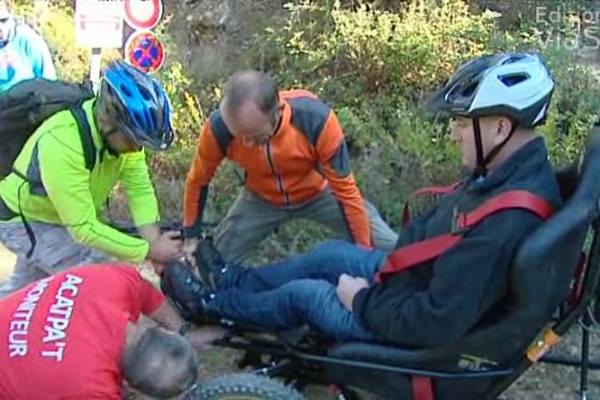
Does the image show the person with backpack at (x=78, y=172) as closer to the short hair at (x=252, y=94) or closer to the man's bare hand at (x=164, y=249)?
the man's bare hand at (x=164, y=249)

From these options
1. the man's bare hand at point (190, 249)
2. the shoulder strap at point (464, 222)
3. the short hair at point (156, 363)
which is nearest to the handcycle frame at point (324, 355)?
the shoulder strap at point (464, 222)

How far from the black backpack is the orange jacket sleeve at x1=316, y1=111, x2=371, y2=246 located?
107cm

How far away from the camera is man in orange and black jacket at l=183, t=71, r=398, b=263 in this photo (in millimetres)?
4176

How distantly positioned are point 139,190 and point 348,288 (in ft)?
3.69

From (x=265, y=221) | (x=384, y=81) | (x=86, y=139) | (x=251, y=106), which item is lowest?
(x=384, y=81)

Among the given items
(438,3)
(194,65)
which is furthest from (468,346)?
(194,65)

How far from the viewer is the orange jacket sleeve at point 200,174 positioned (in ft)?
15.0

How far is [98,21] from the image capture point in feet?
23.4

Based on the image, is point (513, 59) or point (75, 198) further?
point (75, 198)

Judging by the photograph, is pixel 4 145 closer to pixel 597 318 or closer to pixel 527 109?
pixel 527 109

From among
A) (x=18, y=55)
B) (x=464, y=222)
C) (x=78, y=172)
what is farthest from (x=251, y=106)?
(x=18, y=55)

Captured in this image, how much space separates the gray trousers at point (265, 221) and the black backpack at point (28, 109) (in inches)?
44.6

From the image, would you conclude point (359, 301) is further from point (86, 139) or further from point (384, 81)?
point (384, 81)

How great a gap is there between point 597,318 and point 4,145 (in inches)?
97.1
